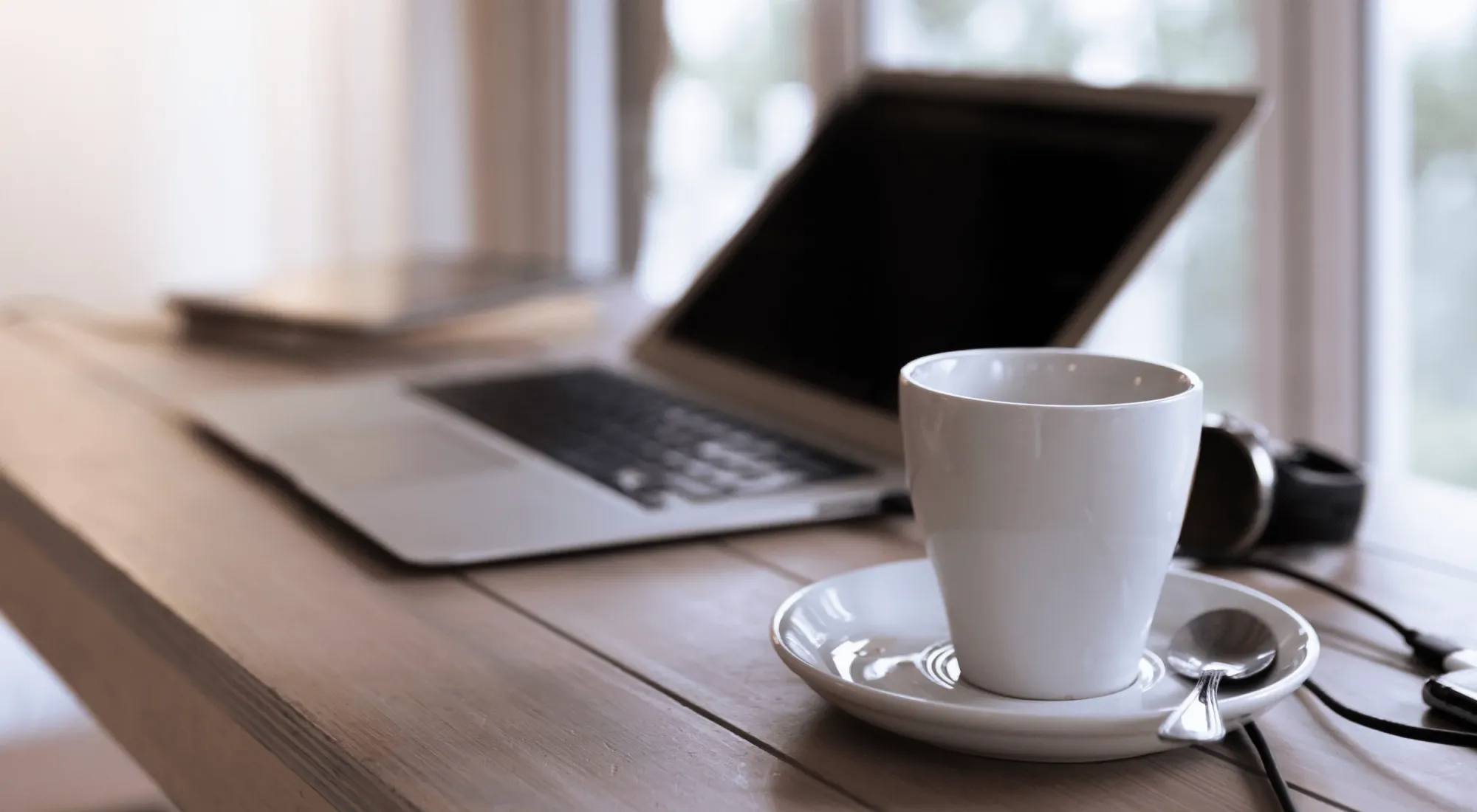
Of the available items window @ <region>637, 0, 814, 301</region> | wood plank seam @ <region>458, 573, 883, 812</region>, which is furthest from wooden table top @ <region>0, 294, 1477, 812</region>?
window @ <region>637, 0, 814, 301</region>

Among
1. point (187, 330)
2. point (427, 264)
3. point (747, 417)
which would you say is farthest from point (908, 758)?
point (427, 264)

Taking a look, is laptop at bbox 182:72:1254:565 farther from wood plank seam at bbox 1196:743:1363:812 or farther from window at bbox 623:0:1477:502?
window at bbox 623:0:1477:502

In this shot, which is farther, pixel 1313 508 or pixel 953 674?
pixel 1313 508

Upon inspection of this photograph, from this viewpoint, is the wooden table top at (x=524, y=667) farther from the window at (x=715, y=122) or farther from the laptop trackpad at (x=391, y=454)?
the window at (x=715, y=122)

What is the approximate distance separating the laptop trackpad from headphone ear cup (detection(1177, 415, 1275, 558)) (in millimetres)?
343

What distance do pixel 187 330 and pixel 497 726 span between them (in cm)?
96

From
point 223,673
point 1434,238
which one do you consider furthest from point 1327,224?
point 223,673

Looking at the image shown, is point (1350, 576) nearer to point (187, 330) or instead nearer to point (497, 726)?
point (497, 726)

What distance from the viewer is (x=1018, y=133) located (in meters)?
0.88

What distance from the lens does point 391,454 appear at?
810 millimetres

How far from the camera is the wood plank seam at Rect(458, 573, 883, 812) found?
16.4 inches

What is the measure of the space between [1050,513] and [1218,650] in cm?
10

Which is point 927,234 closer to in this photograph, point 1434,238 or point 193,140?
point 1434,238

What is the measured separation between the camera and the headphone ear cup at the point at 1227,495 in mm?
636
